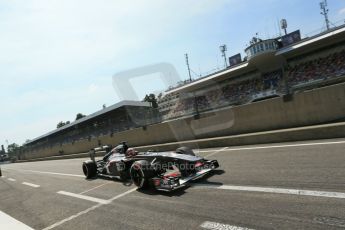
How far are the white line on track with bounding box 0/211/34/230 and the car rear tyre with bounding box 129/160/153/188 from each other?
2857mm

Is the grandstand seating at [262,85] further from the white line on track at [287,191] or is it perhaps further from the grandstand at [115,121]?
the white line on track at [287,191]

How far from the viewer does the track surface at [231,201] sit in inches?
209

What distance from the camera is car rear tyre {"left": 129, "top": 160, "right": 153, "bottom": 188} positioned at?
346 inches

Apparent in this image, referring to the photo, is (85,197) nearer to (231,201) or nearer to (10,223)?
(10,223)

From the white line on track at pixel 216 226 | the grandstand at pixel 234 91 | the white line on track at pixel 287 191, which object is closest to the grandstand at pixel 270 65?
the grandstand at pixel 234 91

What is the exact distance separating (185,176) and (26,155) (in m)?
58.7

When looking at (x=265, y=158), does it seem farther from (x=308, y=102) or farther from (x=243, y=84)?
(x=243, y=84)

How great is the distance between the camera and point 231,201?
6.48 meters

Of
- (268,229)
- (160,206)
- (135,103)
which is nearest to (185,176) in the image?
(160,206)

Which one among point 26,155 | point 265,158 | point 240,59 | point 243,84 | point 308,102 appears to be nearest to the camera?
point 265,158

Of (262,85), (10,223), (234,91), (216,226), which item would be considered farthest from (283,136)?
(234,91)

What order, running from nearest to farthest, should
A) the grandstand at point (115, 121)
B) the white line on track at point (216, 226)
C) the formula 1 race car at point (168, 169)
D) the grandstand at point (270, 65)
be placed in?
the white line on track at point (216, 226) < the formula 1 race car at point (168, 169) < the grandstand at point (115, 121) < the grandstand at point (270, 65)

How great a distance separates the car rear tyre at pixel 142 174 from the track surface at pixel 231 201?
0.79ft

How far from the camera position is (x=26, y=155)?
6084 centimetres
